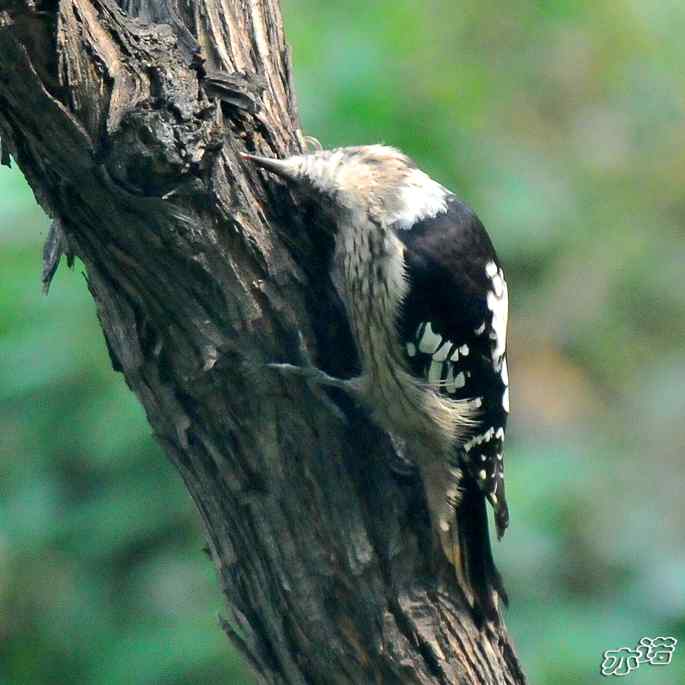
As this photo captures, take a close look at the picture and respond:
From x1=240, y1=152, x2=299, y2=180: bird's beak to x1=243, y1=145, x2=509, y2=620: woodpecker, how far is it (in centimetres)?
7

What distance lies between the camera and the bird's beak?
2861 millimetres

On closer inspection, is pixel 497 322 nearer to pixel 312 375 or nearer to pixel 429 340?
pixel 429 340

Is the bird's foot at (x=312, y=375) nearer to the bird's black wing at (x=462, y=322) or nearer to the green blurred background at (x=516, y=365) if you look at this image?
the bird's black wing at (x=462, y=322)

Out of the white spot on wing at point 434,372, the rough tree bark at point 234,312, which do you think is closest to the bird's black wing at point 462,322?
the white spot on wing at point 434,372

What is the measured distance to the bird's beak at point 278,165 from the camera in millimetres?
2861

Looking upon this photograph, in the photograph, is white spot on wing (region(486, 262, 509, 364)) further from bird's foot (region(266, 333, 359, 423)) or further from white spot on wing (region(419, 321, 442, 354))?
bird's foot (region(266, 333, 359, 423))

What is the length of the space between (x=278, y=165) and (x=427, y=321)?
63 centimetres

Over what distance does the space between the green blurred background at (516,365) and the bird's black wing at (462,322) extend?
1.34m

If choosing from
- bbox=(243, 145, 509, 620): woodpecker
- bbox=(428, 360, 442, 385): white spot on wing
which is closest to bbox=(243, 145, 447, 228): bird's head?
bbox=(243, 145, 509, 620): woodpecker

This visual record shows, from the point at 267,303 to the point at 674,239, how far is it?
5.49 meters

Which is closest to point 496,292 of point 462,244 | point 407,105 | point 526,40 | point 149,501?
point 462,244

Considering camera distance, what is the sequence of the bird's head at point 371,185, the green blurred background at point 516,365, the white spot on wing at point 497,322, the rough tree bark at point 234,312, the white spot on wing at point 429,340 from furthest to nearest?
1. the green blurred background at point 516,365
2. the white spot on wing at point 497,322
3. the white spot on wing at point 429,340
4. the bird's head at point 371,185
5. the rough tree bark at point 234,312

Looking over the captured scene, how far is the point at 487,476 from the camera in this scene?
11.3 feet

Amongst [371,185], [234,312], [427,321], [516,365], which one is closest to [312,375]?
[234,312]
